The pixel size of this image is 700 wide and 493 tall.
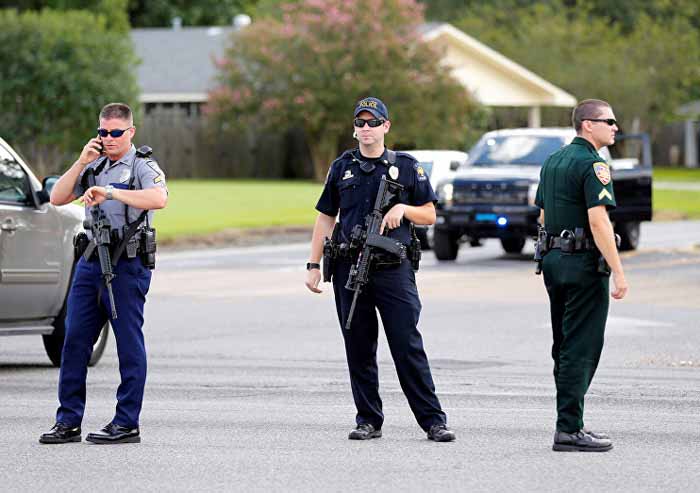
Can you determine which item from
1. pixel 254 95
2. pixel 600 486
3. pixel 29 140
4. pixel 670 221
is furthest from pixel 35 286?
pixel 254 95

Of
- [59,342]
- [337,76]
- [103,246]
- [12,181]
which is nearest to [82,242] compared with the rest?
[103,246]

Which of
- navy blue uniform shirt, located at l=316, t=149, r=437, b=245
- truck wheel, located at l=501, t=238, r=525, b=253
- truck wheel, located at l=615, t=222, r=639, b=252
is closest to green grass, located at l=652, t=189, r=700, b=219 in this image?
truck wheel, located at l=615, t=222, r=639, b=252

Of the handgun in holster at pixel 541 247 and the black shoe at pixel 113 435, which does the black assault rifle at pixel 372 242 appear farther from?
the black shoe at pixel 113 435

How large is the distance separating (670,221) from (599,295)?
1038 inches

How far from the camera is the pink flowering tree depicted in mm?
48156

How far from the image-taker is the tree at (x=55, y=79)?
1764 inches

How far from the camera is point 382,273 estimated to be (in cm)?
848

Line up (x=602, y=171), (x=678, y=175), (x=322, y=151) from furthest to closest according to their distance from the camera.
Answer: (x=678, y=175) < (x=322, y=151) < (x=602, y=171)

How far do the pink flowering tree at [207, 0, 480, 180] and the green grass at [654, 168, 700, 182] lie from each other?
474 inches

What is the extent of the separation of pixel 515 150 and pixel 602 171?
15812mm

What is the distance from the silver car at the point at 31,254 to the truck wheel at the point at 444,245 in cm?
1149

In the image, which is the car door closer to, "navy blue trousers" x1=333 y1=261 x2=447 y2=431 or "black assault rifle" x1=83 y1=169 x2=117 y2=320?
"black assault rifle" x1=83 y1=169 x2=117 y2=320

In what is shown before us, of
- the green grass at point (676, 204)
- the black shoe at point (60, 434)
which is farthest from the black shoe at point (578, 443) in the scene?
the green grass at point (676, 204)

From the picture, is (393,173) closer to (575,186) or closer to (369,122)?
(369,122)
